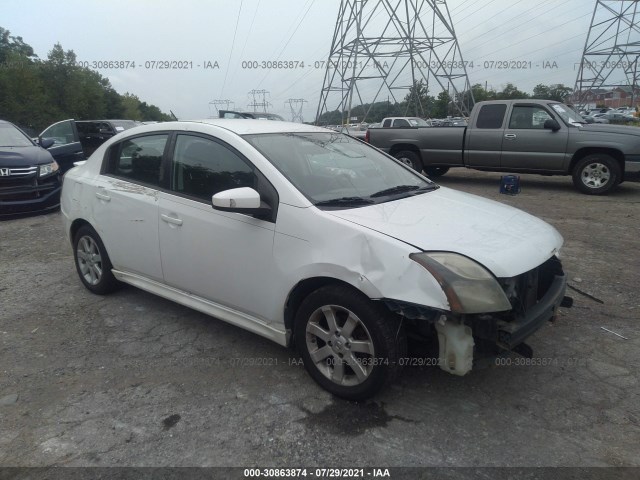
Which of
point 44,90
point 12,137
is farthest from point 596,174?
point 44,90

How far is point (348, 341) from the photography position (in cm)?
281

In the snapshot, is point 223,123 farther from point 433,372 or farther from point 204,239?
point 433,372

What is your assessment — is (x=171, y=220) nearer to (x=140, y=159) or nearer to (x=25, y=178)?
(x=140, y=159)

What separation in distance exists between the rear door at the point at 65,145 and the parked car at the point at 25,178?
1.55 meters

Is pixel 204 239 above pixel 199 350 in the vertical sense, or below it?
above

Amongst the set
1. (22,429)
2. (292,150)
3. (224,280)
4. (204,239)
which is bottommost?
(22,429)

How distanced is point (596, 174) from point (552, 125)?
4.09 feet

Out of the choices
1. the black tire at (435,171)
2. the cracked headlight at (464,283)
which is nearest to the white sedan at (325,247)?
the cracked headlight at (464,283)

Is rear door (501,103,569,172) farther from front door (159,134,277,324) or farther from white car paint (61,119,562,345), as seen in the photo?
front door (159,134,277,324)

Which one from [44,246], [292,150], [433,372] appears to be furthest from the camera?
[44,246]

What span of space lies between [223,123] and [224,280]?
48.0 inches

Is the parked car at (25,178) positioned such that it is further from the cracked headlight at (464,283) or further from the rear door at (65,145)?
the cracked headlight at (464,283)

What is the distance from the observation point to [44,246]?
6.51m

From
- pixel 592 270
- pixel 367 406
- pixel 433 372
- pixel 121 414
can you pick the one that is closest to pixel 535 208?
pixel 592 270
